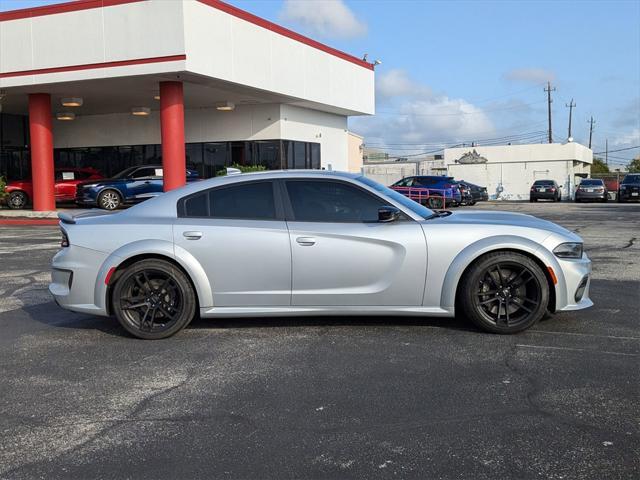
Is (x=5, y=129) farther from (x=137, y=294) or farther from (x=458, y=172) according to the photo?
(x=458, y=172)

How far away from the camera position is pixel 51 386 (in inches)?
189

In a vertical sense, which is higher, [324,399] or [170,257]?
[170,257]

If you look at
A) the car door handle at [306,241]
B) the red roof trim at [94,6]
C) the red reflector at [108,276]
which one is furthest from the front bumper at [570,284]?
the red roof trim at [94,6]

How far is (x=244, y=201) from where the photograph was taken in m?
6.17

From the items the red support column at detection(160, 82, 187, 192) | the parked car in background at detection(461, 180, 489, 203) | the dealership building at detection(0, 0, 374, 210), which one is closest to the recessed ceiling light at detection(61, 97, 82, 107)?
the dealership building at detection(0, 0, 374, 210)

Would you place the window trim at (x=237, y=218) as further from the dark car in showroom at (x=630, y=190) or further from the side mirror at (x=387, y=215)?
the dark car in showroom at (x=630, y=190)

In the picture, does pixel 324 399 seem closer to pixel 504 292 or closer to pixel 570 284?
pixel 504 292

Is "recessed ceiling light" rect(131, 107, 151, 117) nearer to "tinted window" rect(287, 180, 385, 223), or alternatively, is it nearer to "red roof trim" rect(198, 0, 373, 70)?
"red roof trim" rect(198, 0, 373, 70)

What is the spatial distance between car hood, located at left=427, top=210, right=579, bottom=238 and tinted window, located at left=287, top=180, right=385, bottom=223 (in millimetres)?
694

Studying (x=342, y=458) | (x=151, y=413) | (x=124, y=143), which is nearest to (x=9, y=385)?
(x=151, y=413)

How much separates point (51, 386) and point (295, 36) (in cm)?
2142

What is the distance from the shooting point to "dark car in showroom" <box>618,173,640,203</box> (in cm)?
3712

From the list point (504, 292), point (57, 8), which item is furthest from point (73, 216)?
point (57, 8)

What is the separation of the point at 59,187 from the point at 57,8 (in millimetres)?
7628
